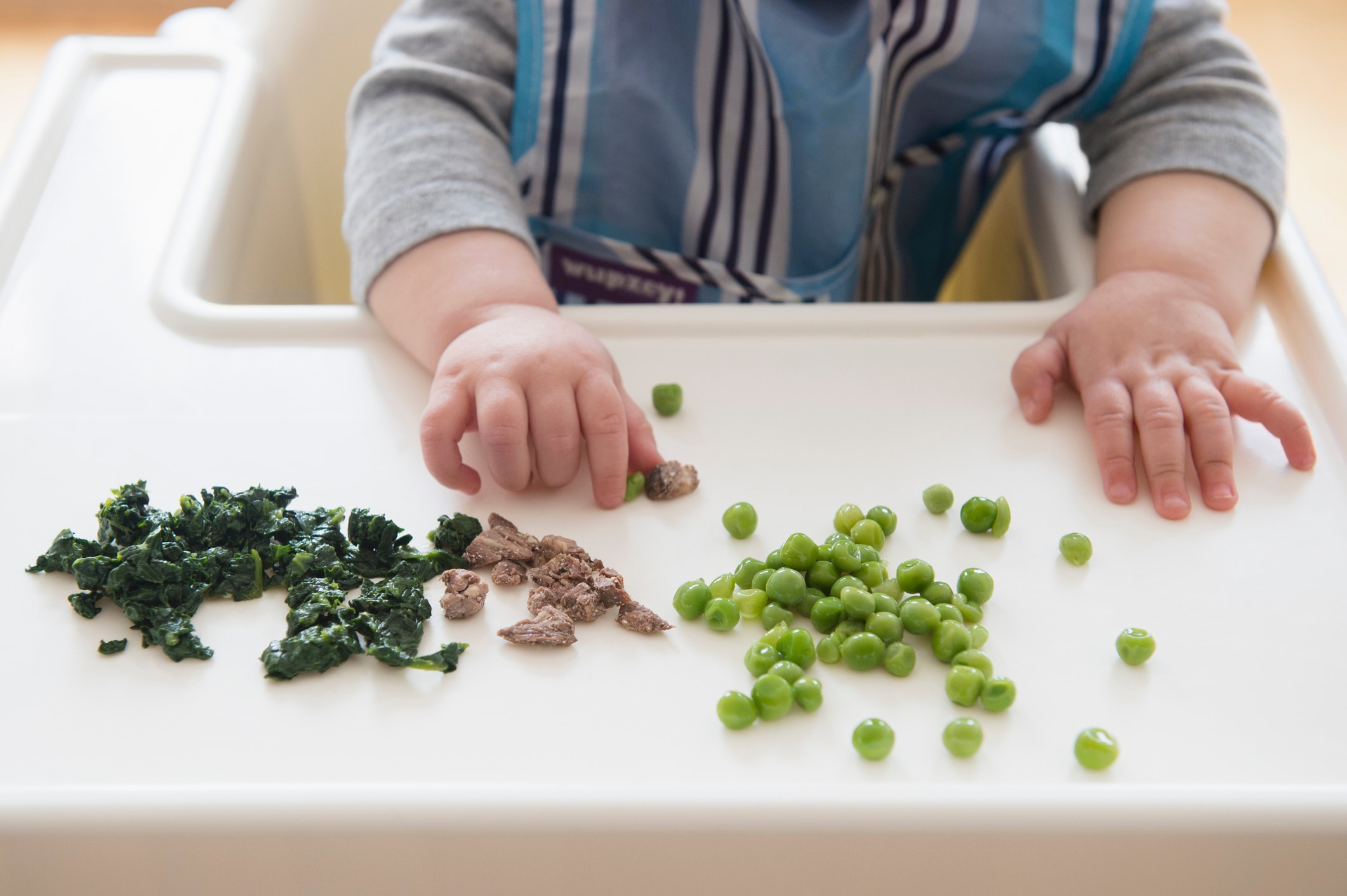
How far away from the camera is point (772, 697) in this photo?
1.50 feet

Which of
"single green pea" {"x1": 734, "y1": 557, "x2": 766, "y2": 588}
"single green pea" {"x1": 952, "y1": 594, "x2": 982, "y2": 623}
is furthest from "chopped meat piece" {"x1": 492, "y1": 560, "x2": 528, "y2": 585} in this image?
"single green pea" {"x1": 952, "y1": 594, "x2": 982, "y2": 623}

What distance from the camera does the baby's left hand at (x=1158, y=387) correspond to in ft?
1.97

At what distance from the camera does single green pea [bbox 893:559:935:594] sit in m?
0.53

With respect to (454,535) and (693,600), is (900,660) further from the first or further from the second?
(454,535)

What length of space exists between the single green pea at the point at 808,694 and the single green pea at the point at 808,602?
0.06 m

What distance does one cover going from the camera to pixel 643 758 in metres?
0.45

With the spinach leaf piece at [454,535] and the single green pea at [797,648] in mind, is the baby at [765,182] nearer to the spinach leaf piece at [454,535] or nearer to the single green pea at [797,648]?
the spinach leaf piece at [454,535]

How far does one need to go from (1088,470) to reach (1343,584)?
0.45ft

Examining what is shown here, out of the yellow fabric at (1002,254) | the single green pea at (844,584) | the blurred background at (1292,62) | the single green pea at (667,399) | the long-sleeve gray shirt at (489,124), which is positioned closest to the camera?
the single green pea at (844,584)

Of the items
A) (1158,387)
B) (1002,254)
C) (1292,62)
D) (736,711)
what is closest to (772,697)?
(736,711)

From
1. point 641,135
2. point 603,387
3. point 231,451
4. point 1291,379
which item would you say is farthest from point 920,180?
point 231,451

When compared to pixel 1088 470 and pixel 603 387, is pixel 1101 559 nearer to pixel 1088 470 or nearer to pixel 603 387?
pixel 1088 470

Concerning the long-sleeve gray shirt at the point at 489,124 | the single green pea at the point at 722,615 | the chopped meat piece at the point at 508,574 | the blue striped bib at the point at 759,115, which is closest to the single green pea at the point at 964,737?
the single green pea at the point at 722,615

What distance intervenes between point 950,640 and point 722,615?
0.34 feet
